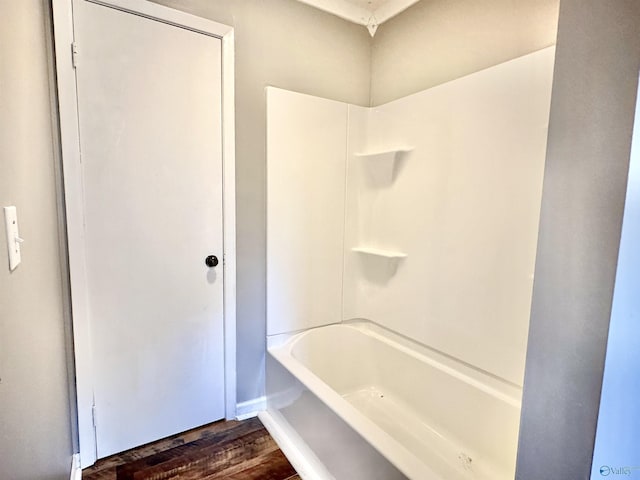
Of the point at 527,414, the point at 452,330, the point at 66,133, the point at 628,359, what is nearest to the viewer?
the point at 628,359

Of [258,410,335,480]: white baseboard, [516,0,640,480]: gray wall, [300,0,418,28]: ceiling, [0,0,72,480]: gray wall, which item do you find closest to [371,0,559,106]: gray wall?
[300,0,418,28]: ceiling

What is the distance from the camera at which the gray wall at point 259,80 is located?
6.08ft

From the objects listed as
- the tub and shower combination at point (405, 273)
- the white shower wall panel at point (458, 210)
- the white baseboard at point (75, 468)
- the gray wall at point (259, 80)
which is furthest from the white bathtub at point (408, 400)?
the white baseboard at point (75, 468)

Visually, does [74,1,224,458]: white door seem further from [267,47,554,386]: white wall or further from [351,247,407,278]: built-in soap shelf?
[351,247,407,278]: built-in soap shelf

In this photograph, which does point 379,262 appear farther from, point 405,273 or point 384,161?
point 384,161

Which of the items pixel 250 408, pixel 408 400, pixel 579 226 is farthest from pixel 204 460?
pixel 579 226

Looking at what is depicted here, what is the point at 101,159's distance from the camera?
1537mm

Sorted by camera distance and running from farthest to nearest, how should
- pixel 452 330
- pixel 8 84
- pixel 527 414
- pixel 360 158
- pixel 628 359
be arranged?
pixel 360 158 → pixel 452 330 → pixel 8 84 → pixel 527 414 → pixel 628 359

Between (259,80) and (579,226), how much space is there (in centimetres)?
179

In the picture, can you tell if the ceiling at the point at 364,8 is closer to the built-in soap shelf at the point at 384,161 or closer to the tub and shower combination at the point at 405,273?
the tub and shower combination at the point at 405,273

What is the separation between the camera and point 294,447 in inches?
69.6

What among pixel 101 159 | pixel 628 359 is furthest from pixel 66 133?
pixel 628 359

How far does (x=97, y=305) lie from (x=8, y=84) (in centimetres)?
107

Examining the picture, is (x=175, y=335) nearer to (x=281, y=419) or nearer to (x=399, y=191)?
(x=281, y=419)
